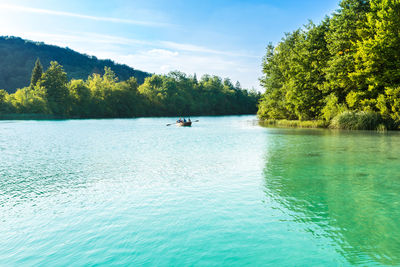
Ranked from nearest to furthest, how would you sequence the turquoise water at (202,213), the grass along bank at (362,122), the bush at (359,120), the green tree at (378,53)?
the turquoise water at (202,213) → the green tree at (378,53) → the grass along bank at (362,122) → the bush at (359,120)

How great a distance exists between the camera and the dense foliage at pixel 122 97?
101 meters

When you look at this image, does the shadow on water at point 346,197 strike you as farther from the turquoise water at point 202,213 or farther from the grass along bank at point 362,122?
the grass along bank at point 362,122

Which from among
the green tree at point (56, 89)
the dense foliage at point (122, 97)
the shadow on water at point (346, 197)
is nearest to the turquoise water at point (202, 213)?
the shadow on water at point (346, 197)

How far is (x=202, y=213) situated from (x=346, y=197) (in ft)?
20.7

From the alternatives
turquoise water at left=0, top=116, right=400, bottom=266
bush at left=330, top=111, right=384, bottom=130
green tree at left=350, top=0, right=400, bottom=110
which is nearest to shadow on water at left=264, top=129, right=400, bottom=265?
turquoise water at left=0, top=116, right=400, bottom=266

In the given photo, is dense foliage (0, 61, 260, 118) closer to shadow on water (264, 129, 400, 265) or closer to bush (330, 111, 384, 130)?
bush (330, 111, 384, 130)

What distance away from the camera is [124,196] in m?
13.3

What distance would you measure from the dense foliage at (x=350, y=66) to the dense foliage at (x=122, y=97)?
266ft

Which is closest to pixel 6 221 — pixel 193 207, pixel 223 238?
pixel 193 207

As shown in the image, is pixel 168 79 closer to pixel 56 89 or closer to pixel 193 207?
pixel 56 89

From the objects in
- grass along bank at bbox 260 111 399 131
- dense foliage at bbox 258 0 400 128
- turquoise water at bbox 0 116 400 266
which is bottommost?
turquoise water at bbox 0 116 400 266

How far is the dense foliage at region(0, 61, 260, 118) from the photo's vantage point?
101 meters

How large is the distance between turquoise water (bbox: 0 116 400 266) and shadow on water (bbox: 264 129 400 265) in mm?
45

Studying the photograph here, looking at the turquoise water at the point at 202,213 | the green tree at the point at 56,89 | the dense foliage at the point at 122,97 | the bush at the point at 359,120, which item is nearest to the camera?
the turquoise water at the point at 202,213
